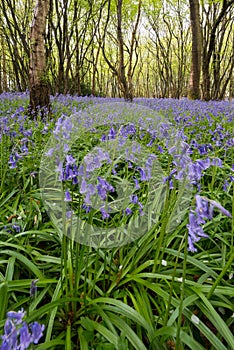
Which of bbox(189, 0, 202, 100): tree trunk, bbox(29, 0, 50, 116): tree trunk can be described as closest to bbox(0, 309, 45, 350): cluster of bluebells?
bbox(29, 0, 50, 116): tree trunk

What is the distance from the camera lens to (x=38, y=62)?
6207mm

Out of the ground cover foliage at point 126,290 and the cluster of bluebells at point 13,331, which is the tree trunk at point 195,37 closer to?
the ground cover foliage at point 126,290

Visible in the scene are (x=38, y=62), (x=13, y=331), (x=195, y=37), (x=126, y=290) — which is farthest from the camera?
(x=195, y=37)

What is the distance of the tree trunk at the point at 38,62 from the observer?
19.7ft

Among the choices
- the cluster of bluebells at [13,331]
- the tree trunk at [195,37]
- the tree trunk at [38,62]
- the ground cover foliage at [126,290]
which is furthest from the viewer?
the tree trunk at [195,37]

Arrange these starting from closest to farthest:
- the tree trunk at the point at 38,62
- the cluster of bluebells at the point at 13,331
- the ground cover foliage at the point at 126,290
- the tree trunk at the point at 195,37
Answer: the cluster of bluebells at the point at 13,331 → the ground cover foliage at the point at 126,290 → the tree trunk at the point at 38,62 → the tree trunk at the point at 195,37

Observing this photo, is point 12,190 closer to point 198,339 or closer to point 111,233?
point 111,233

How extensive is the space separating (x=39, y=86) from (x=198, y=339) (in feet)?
19.4

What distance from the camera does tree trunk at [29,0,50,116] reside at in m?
6.01

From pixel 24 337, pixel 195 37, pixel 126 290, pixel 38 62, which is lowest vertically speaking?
pixel 126 290

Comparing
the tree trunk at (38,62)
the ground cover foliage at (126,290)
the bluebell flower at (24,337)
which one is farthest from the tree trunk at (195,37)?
the bluebell flower at (24,337)

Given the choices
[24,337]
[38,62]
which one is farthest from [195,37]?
[24,337]

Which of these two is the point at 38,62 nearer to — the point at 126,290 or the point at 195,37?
the point at 126,290

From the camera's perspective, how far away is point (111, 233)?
7.22 ft
